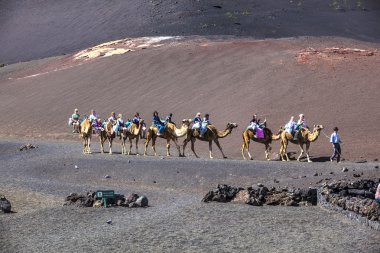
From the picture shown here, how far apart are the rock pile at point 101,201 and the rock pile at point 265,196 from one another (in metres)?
1.81

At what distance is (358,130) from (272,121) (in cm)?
519

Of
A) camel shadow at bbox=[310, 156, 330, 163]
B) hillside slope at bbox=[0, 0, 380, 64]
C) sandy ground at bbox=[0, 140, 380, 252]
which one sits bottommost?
sandy ground at bbox=[0, 140, 380, 252]

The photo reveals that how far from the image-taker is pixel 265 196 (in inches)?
952

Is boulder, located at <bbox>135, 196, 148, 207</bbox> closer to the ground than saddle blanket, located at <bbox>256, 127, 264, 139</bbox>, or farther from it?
closer to the ground

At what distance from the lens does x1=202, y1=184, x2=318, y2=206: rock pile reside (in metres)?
23.9

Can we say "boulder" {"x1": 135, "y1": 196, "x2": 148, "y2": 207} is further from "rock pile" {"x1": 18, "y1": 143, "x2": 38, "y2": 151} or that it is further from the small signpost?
"rock pile" {"x1": 18, "y1": 143, "x2": 38, "y2": 151}

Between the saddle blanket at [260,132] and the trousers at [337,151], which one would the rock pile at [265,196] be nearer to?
the trousers at [337,151]

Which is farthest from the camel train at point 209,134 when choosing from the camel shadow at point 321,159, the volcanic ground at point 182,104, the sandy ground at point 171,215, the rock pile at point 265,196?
the rock pile at point 265,196

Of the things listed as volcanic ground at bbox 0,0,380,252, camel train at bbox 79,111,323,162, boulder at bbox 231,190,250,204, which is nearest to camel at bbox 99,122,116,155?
camel train at bbox 79,111,323,162

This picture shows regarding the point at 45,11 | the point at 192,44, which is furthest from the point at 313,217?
the point at 45,11

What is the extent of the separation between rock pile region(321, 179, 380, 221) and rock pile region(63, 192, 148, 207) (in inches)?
194

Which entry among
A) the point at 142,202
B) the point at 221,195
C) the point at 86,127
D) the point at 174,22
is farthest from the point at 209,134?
the point at 174,22

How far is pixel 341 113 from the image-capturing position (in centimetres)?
4253

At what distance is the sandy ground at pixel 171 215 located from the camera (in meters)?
18.8
